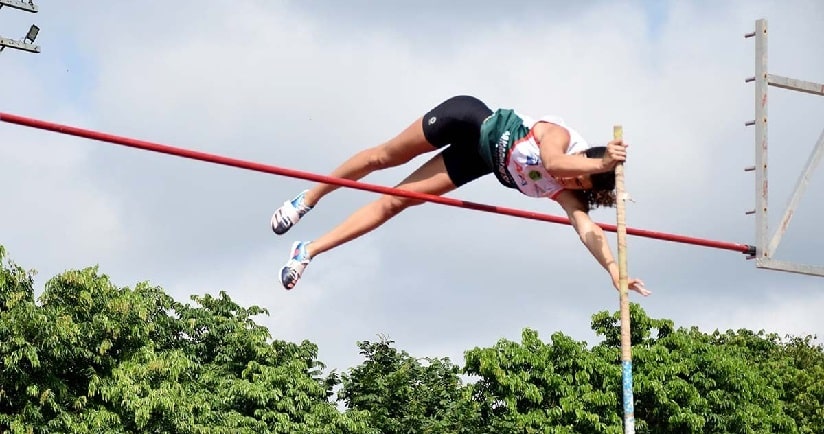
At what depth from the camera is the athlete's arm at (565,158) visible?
299 inches

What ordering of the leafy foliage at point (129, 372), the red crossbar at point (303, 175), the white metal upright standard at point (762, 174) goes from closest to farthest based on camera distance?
1. the red crossbar at point (303, 175)
2. the white metal upright standard at point (762, 174)
3. the leafy foliage at point (129, 372)

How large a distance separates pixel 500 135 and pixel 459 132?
0.30 meters

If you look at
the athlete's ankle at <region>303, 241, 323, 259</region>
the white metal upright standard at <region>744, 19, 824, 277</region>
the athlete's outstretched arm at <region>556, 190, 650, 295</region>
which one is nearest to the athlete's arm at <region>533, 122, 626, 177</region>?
the athlete's outstretched arm at <region>556, 190, 650, 295</region>

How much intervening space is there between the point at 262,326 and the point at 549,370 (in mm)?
5611

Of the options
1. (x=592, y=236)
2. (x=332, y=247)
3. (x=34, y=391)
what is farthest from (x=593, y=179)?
(x=34, y=391)

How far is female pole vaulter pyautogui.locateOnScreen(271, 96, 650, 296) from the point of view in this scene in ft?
25.7

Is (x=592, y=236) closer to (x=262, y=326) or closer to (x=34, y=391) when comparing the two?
(x=34, y=391)

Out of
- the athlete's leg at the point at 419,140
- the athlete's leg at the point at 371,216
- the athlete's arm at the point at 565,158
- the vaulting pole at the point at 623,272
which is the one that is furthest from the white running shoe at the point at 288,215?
the vaulting pole at the point at 623,272

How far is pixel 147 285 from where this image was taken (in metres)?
27.6

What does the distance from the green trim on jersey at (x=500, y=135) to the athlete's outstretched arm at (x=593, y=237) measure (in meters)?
0.37

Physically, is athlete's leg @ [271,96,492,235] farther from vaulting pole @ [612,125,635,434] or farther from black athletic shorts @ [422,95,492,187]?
vaulting pole @ [612,125,635,434]

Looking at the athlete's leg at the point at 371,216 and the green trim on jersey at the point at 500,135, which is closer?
the green trim on jersey at the point at 500,135

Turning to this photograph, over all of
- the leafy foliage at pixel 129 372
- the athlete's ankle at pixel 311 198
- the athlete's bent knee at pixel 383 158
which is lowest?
the athlete's ankle at pixel 311 198

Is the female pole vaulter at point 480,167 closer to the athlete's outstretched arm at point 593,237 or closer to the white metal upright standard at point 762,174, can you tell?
the athlete's outstretched arm at point 593,237
